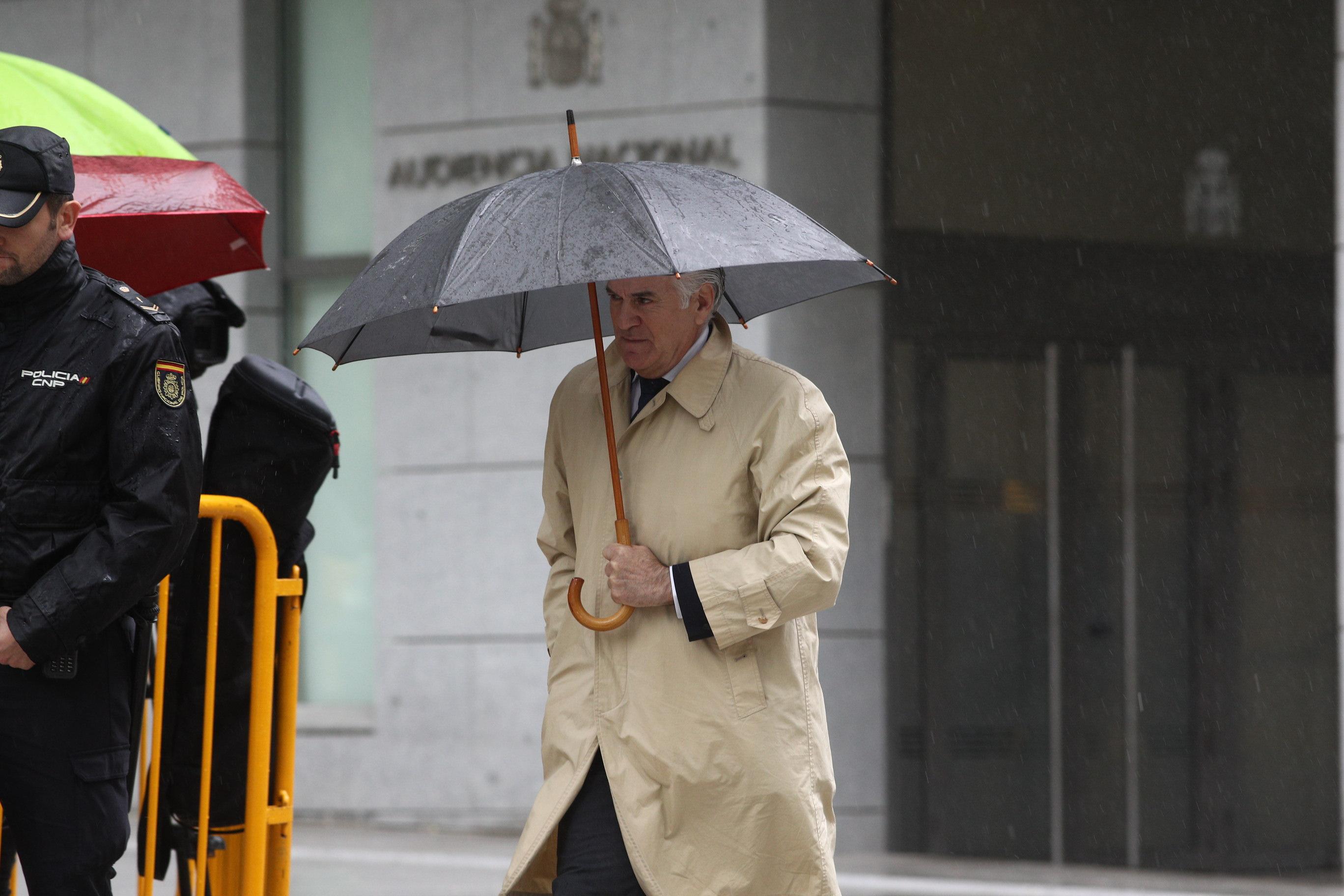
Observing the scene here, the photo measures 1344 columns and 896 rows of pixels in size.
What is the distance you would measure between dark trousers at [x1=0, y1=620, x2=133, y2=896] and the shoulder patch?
0.64 metres

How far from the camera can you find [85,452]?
3670 mm

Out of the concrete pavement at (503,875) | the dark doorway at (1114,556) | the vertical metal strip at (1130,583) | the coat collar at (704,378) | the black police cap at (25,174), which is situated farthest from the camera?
the vertical metal strip at (1130,583)

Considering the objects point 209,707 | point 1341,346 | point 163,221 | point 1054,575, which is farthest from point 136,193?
point 1054,575

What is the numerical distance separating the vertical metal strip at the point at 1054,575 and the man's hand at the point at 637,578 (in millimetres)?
6300

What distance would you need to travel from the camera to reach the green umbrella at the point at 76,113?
15.1ft

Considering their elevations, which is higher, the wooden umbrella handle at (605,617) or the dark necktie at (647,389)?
the dark necktie at (647,389)

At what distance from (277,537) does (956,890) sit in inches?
159

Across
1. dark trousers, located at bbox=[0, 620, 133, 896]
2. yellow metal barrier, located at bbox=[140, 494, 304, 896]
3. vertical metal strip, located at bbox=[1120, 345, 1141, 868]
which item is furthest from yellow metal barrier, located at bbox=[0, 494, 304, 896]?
vertical metal strip, located at bbox=[1120, 345, 1141, 868]

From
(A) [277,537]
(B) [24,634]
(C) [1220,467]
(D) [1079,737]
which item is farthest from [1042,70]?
(B) [24,634]

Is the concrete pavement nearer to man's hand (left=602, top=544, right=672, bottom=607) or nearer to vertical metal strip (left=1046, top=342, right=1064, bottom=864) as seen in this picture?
vertical metal strip (left=1046, top=342, right=1064, bottom=864)

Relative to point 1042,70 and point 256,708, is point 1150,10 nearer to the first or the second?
point 1042,70

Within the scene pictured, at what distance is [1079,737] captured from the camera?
970 cm

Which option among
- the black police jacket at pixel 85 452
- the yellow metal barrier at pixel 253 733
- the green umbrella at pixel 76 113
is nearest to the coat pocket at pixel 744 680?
the black police jacket at pixel 85 452

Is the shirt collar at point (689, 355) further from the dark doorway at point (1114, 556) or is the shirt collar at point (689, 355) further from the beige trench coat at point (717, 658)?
the dark doorway at point (1114, 556)
